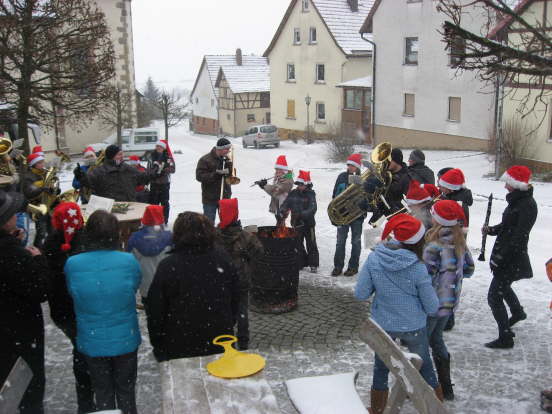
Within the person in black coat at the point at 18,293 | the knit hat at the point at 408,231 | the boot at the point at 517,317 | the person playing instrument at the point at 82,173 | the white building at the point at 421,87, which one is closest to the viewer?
the person in black coat at the point at 18,293

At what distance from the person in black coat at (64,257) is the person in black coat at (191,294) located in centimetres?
72

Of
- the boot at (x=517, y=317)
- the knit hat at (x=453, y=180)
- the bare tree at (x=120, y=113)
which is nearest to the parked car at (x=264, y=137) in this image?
the bare tree at (x=120, y=113)

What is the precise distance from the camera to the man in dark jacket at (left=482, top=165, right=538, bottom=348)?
561 centimetres

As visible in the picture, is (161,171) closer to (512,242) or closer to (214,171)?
(214,171)

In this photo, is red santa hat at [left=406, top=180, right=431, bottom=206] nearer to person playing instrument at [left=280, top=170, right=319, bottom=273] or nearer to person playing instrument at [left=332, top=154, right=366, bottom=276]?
person playing instrument at [left=332, top=154, right=366, bottom=276]

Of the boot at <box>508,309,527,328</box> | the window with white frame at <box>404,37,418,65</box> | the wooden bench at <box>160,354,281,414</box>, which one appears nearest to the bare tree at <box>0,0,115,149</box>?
the boot at <box>508,309,527,328</box>

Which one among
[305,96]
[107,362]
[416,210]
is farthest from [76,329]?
[305,96]

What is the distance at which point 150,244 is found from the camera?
17.2ft

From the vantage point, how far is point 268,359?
5.71 meters

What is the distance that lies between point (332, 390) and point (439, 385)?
1321mm

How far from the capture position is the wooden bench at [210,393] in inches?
121

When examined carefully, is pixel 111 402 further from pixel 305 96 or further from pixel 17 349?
pixel 305 96

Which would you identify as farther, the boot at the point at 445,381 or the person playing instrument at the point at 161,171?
the person playing instrument at the point at 161,171

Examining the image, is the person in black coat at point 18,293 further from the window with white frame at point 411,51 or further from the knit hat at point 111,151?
the window with white frame at point 411,51
